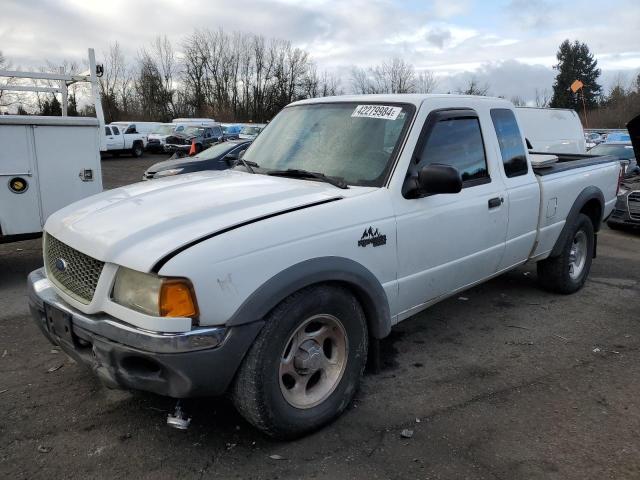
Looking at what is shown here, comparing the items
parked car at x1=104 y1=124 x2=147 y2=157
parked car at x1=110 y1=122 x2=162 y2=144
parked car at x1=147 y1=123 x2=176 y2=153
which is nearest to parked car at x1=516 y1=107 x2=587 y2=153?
parked car at x1=104 y1=124 x2=147 y2=157

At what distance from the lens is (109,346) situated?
2.63m

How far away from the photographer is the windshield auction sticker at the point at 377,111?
379 centimetres

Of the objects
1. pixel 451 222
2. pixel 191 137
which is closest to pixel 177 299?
pixel 451 222

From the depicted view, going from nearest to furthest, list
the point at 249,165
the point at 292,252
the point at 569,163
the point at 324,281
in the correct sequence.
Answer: the point at 292,252
the point at 324,281
the point at 249,165
the point at 569,163

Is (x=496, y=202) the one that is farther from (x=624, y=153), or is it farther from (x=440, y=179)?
(x=624, y=153)

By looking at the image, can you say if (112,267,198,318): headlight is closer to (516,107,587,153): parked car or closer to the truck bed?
the truck bed

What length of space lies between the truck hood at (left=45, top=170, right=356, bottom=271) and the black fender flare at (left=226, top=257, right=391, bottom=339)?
0.35 meters

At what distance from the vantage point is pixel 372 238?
323 cm

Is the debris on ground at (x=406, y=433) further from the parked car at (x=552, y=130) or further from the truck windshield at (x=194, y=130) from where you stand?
the truck windshield at (x=194, y=130)

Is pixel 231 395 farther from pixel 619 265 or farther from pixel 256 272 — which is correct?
pixel 619 265

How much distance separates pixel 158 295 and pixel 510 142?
10.9 ft

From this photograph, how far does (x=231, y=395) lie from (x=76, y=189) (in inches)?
167

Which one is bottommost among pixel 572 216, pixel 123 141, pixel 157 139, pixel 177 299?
pixel 572 216

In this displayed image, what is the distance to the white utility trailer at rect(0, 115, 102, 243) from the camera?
18.5ft
